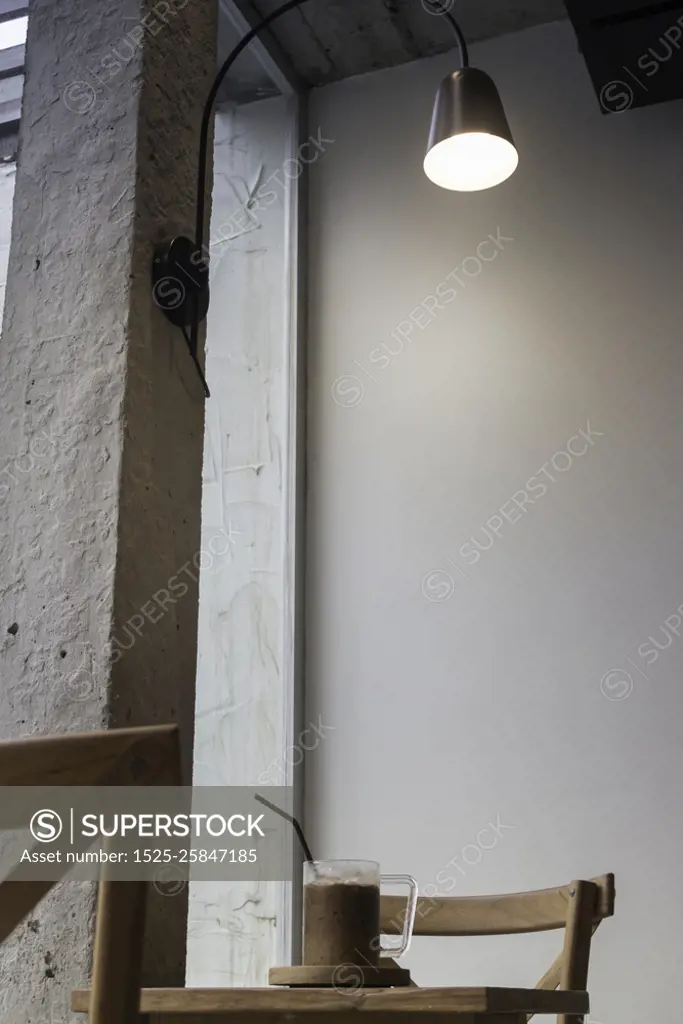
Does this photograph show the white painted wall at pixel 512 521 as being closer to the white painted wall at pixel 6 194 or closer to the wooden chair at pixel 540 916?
the wooden chair at pixel 540 916

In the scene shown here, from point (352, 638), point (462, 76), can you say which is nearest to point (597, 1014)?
point (352, 638)

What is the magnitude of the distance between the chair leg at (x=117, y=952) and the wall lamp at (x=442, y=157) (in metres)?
1.21

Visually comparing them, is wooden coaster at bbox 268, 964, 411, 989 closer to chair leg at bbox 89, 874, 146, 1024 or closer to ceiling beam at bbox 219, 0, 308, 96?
chair leg at bbox 89, 874, 146, 1024

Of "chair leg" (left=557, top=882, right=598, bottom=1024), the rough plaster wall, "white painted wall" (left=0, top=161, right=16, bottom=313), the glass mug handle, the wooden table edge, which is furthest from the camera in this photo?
"white painted wall" (left=0, top=161, right=16, bottom=313)

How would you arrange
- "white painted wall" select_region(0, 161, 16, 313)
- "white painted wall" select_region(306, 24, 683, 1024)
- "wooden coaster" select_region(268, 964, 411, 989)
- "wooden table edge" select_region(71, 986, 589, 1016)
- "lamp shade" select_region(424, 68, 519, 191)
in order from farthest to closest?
"white painted wall" select_region(0, 161, 16, 313) → "white painted wall" select_region(306, 24, 683, 1024) → "lamp shade" select_region(424, 68, 519, 191) → "wooden coaster" select_region(268, 964, 411, 989) → "wooden table edge" select_region(71, 986, 589, 1016)

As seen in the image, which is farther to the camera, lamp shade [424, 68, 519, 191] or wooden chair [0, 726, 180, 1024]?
lamp shade [424, 68, 519, 191]

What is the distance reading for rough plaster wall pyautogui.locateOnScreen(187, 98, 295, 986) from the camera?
2.70 m

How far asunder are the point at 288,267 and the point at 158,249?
143cm

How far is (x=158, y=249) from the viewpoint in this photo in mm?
1716

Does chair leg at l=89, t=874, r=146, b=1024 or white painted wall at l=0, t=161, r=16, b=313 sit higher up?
white painted wall at l=0, t=161, r=16, b=313

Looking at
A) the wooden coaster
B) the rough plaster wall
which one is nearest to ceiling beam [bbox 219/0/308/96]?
the rough plaster wall

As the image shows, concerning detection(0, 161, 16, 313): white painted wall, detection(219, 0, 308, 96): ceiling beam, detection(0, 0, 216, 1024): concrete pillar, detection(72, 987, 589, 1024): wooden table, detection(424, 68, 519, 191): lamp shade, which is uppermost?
detection(219, 0, 308, 96): ceiling beam

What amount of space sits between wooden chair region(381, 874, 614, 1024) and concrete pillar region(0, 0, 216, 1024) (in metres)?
0.48

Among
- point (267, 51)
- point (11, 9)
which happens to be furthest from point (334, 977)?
point (267, 51)
